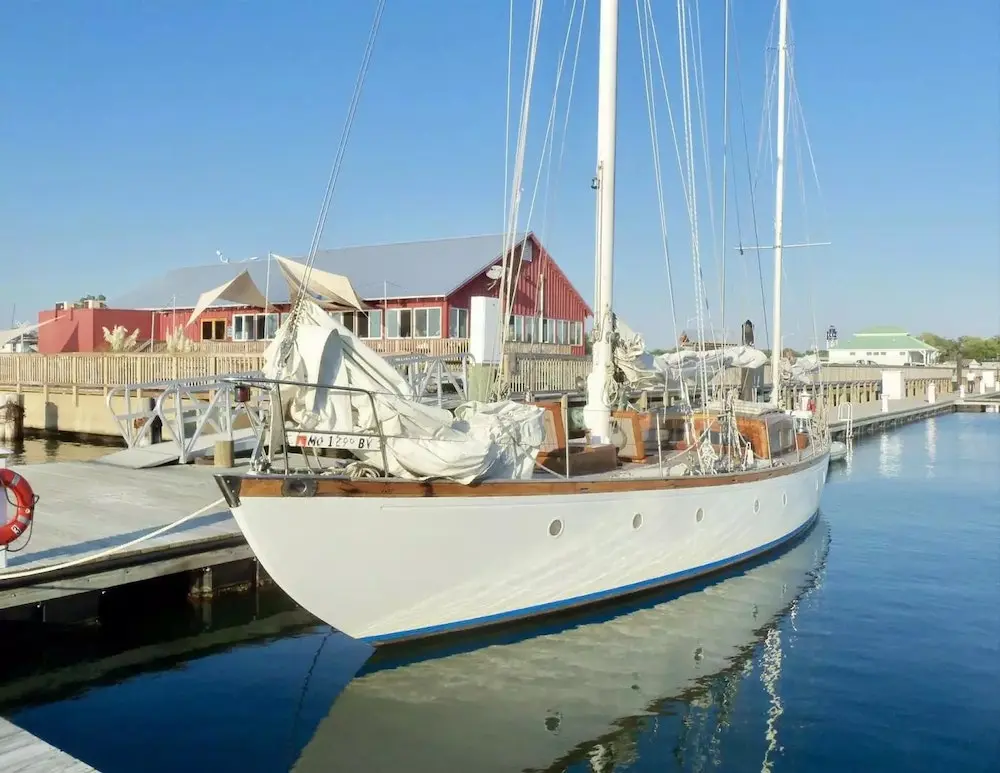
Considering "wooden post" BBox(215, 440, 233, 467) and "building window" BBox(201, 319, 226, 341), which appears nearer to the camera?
"wooden post" BBox(215, 440, 233, 467)

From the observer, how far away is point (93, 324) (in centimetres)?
4100

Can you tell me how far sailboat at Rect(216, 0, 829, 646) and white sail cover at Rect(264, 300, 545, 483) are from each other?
0.01 m

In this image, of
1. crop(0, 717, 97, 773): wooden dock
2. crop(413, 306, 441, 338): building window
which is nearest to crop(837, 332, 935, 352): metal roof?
crop(413, 306, 441, 338): building window

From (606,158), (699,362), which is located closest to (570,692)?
(606,158)

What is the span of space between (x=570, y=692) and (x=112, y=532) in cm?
601

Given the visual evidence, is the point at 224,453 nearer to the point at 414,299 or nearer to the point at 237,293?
the point at 237,293

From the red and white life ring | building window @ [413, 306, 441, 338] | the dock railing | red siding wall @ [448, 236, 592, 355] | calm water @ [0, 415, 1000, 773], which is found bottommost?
calm water @ [0, 415, 1000, 773]

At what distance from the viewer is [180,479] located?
1484 cm

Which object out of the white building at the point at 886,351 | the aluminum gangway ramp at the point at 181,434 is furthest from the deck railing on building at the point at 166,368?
the white building at the point at 886,351

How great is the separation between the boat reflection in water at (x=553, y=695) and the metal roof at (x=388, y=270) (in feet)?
73.1

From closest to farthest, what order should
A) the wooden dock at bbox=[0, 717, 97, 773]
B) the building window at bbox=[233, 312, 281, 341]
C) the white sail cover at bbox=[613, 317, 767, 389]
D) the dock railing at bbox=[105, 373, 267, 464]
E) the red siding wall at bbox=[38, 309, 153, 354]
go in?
the wooden dock at bbox=[0, 717, 97, 773] < the white sail cover at bbox=[613, 317, 767, 389] < the dock railing at bbox=[105, 373, 267, 464] < the building window at bbox=[233, 312, 281, 341] < the red siding wall at bbox=[38, 309, 153, 354]

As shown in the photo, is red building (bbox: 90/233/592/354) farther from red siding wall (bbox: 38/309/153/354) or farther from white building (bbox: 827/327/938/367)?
white building (bbox: 827/327/938/367)

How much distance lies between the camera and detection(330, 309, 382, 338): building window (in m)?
32.2

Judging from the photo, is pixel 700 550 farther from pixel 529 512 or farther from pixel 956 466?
pixel 956 466
